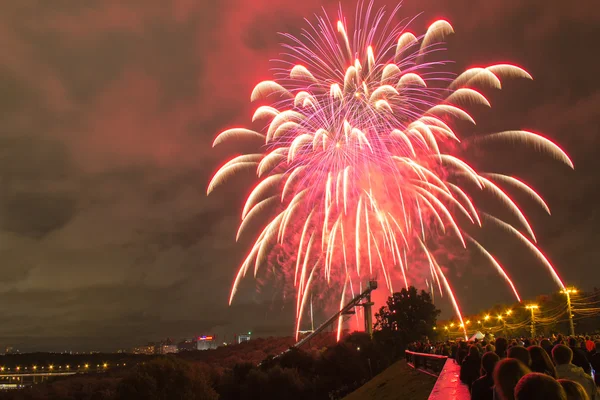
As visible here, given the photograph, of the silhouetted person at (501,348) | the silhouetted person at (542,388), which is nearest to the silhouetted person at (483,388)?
the silhouetted person at (501,348)

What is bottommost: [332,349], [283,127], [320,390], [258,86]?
[320,390]

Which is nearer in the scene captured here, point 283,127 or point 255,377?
point 283,127

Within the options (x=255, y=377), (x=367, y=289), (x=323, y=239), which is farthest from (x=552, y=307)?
(x=323, y=239)

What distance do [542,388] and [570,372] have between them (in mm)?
4024

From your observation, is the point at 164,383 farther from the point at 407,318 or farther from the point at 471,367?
the point at 471,367

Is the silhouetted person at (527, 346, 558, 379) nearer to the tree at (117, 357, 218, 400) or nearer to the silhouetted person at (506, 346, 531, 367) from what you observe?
the silhouetted person at (506, 346, 531, 367)

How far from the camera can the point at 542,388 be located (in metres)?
3.59

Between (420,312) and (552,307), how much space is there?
97.3 ft

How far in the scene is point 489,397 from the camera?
273 inches

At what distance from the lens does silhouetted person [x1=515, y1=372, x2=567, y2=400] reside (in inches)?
141

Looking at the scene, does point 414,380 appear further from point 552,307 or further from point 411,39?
point 552,307

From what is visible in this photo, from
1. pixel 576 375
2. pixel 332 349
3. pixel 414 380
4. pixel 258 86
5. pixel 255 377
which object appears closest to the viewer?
pixel 576 375

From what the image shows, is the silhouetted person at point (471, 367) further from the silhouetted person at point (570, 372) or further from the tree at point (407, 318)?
the tree at point (407, 318)

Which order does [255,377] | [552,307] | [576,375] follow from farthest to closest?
1. [552,307]
2. [255,377]
3. [576,375]
